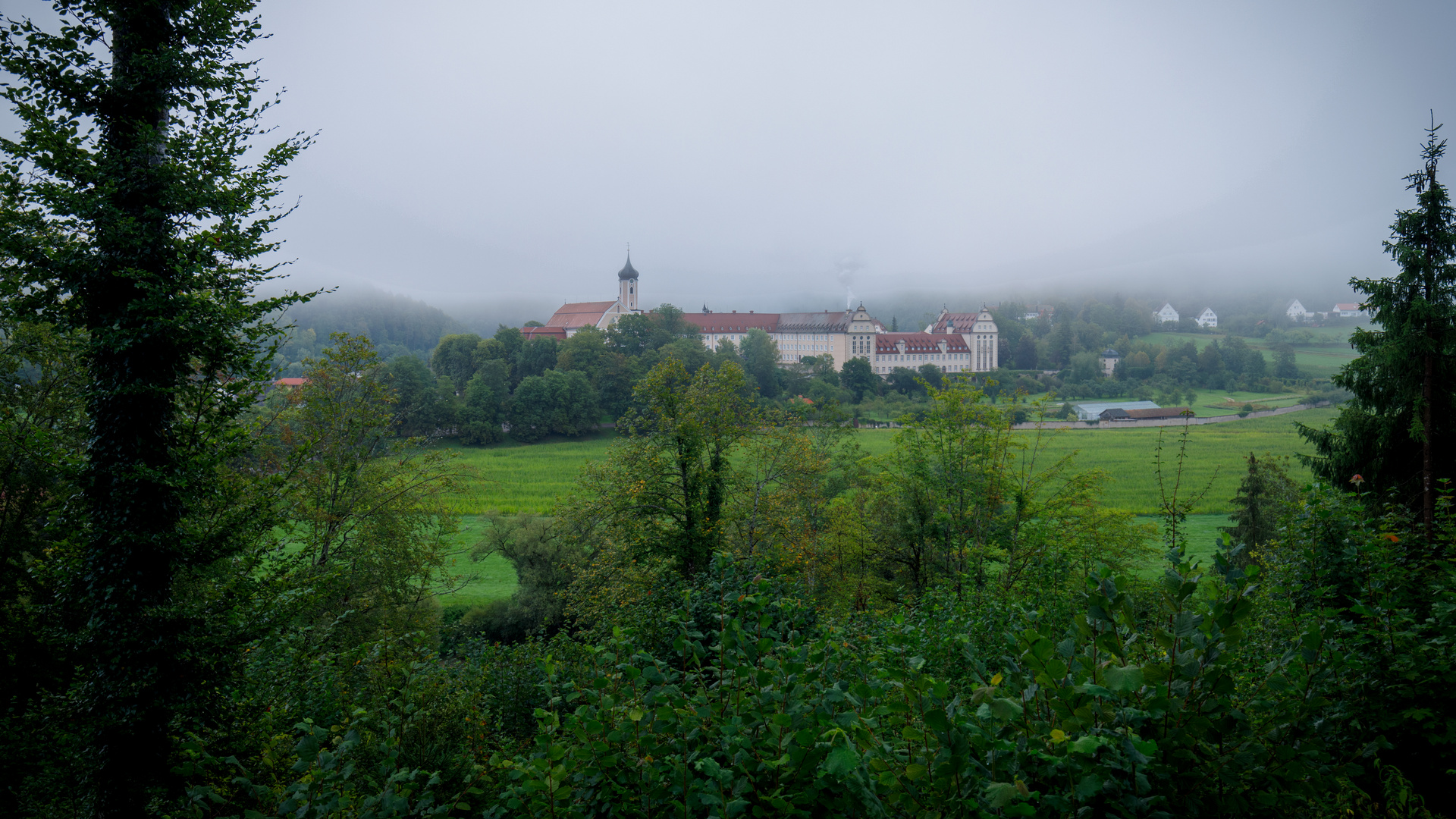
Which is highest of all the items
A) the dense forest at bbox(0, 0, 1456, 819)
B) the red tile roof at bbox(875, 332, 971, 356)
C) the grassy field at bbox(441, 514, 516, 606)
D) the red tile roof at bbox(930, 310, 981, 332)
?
the red tile roof at bbox(930, 310, 981, 332)

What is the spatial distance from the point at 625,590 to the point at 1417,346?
1615 cm

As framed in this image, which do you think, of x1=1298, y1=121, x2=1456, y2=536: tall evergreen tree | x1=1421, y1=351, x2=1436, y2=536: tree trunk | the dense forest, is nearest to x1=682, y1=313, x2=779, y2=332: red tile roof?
the dense forest

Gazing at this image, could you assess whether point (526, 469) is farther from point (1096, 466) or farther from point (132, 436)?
point (132, 436)

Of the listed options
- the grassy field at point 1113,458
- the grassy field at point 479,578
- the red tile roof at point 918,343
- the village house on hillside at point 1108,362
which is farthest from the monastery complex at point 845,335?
the grassy field at point 479,578

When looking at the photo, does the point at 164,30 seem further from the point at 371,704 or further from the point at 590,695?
the point at 590,695

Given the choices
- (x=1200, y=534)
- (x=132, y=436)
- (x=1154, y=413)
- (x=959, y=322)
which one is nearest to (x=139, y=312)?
(x=132, y=436)

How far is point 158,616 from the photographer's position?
7602mm

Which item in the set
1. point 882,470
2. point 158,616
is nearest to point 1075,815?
point 158,616

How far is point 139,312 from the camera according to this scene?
24.9 ft

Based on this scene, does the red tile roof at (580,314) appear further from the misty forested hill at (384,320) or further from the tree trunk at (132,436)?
the tree trunk at (132,436)

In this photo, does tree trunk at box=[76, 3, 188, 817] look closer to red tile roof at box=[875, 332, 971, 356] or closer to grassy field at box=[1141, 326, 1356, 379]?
grassy field at box=[1141, 326, 1356, 379]

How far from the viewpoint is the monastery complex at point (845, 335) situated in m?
121

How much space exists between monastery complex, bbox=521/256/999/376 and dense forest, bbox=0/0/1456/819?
9763 centimetres

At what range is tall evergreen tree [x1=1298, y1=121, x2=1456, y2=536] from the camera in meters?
13.1
